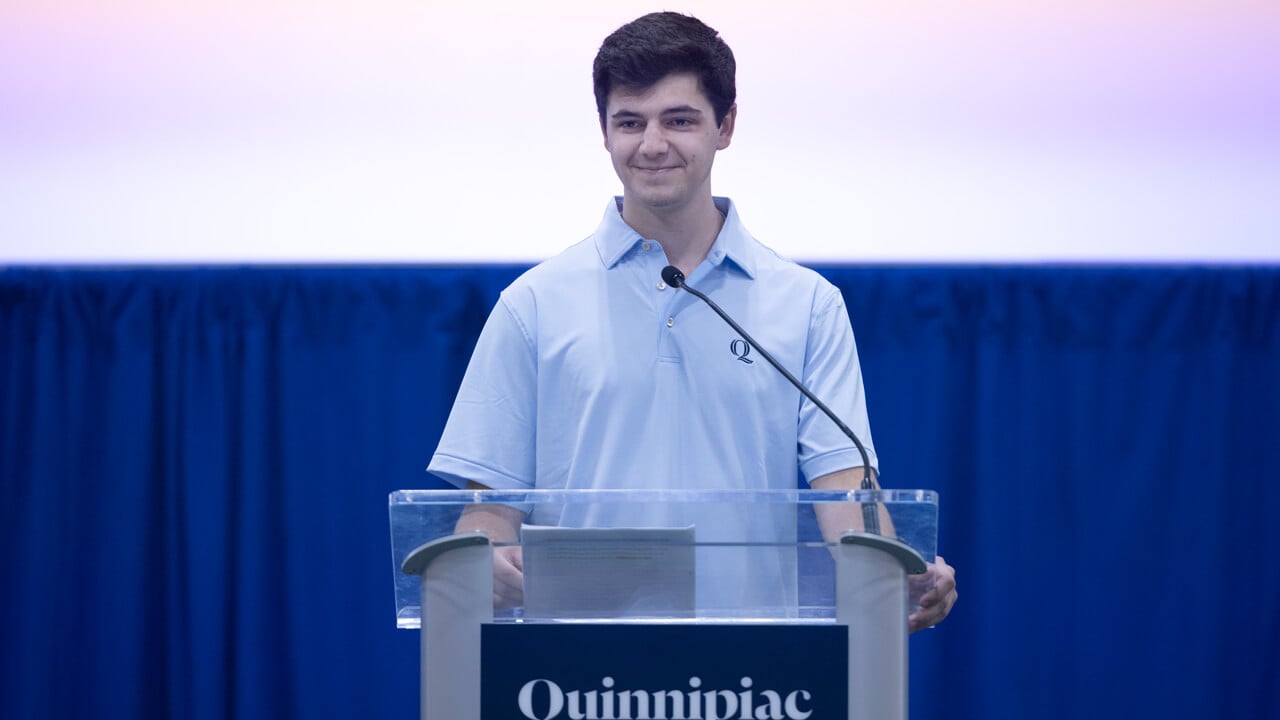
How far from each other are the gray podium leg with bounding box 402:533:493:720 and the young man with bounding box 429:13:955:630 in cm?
65

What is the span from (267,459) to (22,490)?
626mm

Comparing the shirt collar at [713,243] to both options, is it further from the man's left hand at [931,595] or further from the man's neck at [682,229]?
the man's left hand at [931,595]

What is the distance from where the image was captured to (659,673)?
3.69ft

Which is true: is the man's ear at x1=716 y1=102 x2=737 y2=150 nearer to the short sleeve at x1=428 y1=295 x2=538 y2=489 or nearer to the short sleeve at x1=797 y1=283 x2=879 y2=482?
the short sleeve at x1=797 y1=283 x2=879 y2=482

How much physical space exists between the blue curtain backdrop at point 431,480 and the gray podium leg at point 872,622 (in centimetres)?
192

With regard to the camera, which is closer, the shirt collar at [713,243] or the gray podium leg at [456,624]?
the gray podium leg at [456,624]

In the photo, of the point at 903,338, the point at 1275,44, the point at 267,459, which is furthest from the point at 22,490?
the point at 1275,44

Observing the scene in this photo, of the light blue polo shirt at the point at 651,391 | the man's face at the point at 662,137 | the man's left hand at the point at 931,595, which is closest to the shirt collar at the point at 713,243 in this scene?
the light blue polo shirt at the point at 651,391

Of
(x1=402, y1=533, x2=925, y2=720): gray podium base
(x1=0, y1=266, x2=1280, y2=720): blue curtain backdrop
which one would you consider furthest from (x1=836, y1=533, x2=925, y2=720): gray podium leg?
(x1=0, y1=266, x2=1280, y2=720): blue curtain backdrop

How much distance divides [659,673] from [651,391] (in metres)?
0.74

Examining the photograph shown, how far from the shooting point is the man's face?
180 centimetres

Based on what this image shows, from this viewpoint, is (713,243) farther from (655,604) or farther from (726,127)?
(655,604)

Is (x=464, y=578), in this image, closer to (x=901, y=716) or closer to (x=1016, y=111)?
(x=901, y=716)

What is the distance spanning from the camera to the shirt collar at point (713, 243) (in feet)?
6.26
